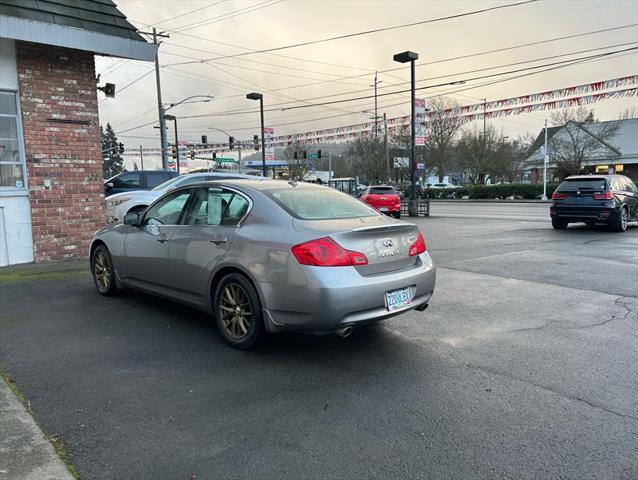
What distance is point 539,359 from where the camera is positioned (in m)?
4.32

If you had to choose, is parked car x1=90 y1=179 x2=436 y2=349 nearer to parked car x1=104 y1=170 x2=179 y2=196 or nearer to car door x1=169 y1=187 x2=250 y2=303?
car door x1=169 y1=187 x2=250 y2=303

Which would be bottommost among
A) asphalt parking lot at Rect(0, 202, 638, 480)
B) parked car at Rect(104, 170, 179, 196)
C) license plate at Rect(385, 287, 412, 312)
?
asphalt parking lot at Rect(0, 202, 638, 480)

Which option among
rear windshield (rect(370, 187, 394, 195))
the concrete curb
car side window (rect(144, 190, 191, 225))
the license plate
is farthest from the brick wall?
rear windshield (rect(370, 187, 394, 195))

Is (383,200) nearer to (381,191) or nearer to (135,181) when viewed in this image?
(381,191)

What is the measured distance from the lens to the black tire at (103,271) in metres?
6.50

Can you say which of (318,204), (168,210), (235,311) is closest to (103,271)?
(168,210)

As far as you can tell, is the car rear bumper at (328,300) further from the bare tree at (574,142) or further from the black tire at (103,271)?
the bare tree at (574,142)

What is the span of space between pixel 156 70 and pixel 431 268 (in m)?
31.8

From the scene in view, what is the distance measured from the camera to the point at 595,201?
13477 mm

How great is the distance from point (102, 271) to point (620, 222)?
43.3 ft

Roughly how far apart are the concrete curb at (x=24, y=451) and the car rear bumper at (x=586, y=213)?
14.0 m

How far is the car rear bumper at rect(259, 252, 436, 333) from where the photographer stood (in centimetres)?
395

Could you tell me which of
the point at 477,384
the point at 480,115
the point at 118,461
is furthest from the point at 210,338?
the point at 480,115

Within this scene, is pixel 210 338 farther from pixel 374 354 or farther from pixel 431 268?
pixel 431 268
